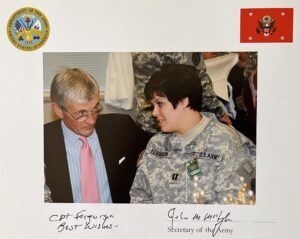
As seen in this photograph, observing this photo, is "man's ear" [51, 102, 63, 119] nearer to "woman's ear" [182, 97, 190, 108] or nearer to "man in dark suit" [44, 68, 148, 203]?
"man in dark suit" [44, 68, 148, 203]

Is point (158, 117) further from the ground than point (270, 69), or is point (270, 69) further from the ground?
point (270, 69)

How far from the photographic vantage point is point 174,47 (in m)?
1.06

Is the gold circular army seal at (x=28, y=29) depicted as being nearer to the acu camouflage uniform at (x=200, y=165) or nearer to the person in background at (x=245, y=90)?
the acu camouflage uniform at (x=200, y=165)

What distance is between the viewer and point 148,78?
42.6 inches

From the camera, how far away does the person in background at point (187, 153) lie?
1073 millimetres

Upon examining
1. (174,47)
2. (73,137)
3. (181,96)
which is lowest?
(73,137)

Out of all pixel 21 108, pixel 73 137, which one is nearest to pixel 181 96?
pixel 73 137

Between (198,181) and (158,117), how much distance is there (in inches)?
8.2

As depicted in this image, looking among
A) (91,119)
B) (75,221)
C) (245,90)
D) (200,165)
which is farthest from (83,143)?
(245,90)

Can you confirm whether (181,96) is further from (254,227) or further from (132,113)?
(254,227)

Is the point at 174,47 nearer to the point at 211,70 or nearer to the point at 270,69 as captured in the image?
the point at 211,70

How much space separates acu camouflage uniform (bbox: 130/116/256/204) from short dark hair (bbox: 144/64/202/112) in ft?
0.28

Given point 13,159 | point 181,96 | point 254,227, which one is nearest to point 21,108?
point 13,159

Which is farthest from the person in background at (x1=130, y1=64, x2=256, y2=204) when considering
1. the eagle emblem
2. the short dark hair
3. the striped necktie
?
the eagle emblem
